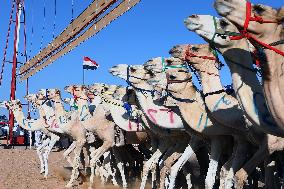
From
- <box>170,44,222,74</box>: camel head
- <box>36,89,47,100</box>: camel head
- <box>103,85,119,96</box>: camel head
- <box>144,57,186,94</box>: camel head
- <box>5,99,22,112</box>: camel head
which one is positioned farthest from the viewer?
<box>5,99,22,112</box>: camel head

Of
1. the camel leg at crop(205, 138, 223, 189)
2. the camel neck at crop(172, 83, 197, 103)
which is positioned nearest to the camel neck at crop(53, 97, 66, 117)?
the camel neck at crop(172, 83, 197, 103)

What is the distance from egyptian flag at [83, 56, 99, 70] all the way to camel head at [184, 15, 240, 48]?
15.3m

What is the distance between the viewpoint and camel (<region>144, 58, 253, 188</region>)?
7141 millimetres

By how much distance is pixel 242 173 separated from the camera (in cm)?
643

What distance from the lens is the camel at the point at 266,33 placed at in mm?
4570

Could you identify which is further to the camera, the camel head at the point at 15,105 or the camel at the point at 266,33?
the camel head at the point at 15,105

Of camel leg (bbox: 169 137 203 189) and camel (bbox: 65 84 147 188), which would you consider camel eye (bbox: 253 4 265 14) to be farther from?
camel (bbox: 65 84 147 188)

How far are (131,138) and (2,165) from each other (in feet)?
27.1

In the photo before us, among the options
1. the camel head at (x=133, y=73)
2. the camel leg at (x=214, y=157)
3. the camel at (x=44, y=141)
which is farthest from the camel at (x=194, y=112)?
the camel at (x=44, y=141)

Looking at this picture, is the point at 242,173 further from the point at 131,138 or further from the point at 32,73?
the point at 32,73

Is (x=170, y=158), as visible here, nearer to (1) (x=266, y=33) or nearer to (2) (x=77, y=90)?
(1) (x=266, y=33)

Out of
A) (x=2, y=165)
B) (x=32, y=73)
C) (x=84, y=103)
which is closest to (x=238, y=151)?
(x=84, y=103)

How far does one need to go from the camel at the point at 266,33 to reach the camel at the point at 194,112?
2367 millimetres

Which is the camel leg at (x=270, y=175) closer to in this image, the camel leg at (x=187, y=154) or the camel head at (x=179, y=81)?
the camel leg at (x=187, y=154)
